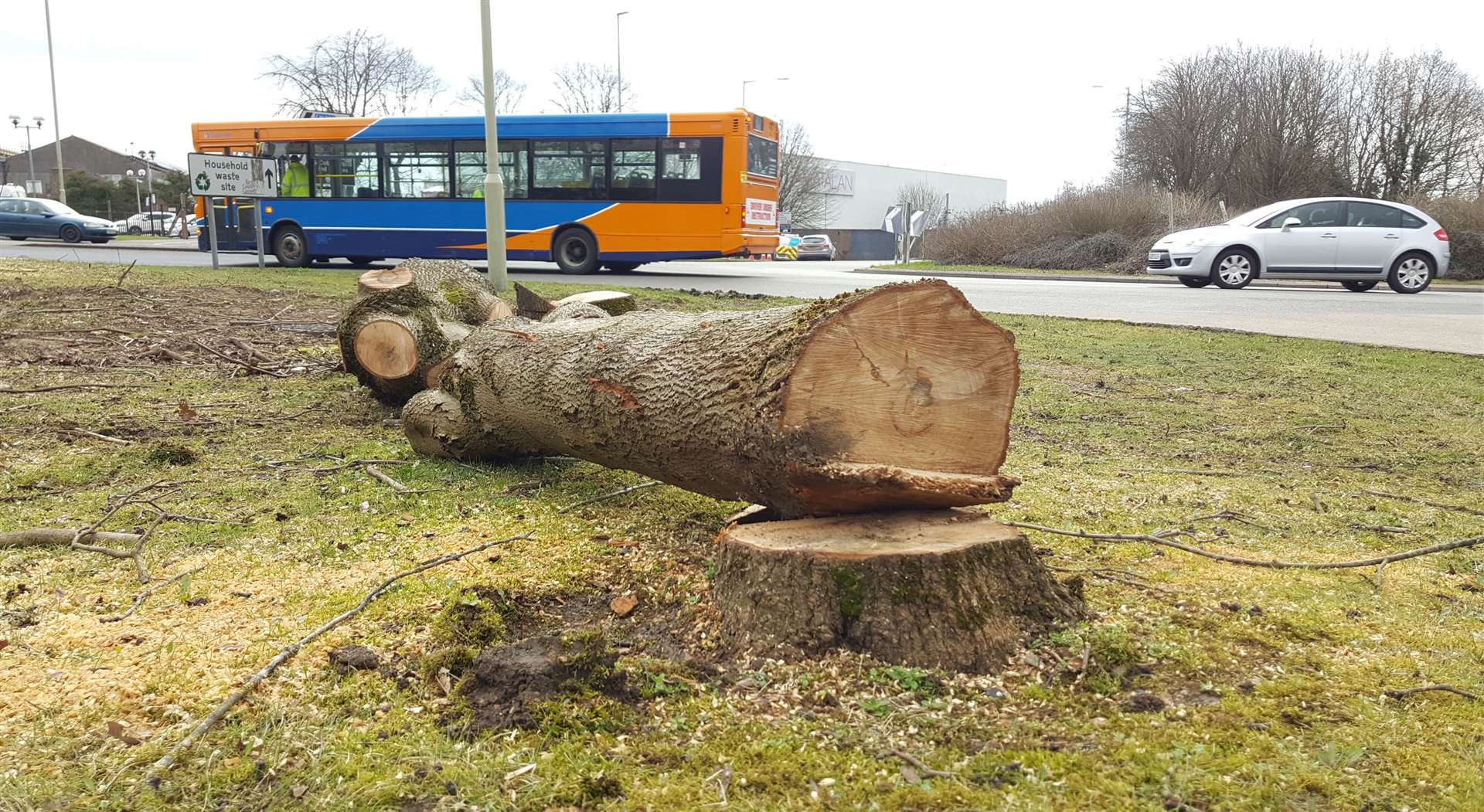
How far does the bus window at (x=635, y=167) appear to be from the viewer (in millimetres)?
17844

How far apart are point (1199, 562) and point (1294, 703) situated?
1.13 m

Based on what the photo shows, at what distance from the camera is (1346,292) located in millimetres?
17156

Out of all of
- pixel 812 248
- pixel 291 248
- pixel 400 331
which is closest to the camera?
pixel 400 331

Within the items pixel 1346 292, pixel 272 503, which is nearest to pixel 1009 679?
pixel 272 503

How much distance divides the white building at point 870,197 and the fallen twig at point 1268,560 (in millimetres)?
60289

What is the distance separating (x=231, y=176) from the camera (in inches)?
695

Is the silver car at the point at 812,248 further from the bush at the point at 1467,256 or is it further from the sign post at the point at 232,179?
the sign post at the point at 232,179

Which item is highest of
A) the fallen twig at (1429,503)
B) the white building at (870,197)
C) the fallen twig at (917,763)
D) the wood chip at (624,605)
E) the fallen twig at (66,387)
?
the white building at (870,197)

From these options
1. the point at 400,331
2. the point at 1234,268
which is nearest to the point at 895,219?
the point at 1234,268

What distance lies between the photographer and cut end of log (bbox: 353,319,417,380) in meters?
5.93

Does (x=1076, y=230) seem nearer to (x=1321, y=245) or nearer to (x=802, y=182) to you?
(x=1321, y=245)

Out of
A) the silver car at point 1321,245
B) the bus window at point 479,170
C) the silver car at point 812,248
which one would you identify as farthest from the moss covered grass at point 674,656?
the silver car at point 812,248

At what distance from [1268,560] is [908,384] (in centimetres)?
156

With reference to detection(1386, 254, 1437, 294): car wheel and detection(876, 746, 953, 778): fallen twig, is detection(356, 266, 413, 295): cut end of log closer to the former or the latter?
detection(876, 746, 953, 778): fallen twig
